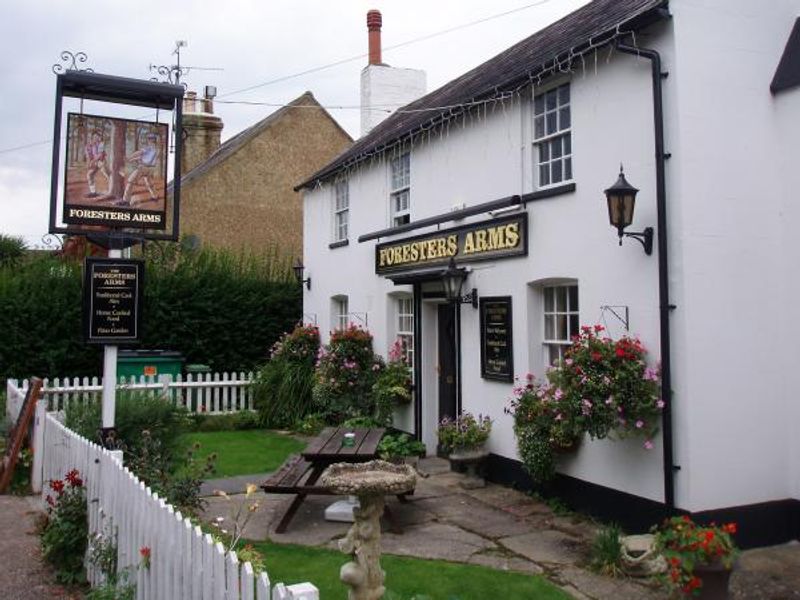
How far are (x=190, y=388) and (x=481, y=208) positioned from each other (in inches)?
320

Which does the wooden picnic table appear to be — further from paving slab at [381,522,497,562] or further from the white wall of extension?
the white wall of extension

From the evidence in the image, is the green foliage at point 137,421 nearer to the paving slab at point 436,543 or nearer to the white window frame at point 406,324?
the paving slab at point 436,543

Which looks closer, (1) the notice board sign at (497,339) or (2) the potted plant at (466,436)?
(1) the notice board sign at (497,339)

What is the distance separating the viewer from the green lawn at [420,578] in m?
5.38

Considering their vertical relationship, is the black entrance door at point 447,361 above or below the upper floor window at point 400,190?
below

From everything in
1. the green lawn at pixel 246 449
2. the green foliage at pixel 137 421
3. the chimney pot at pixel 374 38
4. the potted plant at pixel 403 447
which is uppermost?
the chimney pot at pixel 374 38

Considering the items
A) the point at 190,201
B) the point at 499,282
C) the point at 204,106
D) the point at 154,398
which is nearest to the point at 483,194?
the point at 499,282

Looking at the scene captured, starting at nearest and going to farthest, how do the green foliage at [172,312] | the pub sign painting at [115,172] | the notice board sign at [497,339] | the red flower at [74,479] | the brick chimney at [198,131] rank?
the red flower at [74,479] < the pub sign painting at [115,172] < the notice board sign at [497,339] < the green foliage at [172,312] < the brick chimney at [198,131]

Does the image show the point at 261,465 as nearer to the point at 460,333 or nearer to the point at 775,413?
the point at 460,333

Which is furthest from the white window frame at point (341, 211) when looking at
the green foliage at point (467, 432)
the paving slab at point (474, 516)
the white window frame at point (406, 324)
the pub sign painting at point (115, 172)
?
the paving slab at point (474, 516)

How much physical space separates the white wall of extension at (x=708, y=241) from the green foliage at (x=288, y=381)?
757cm

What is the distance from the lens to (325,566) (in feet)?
19.5

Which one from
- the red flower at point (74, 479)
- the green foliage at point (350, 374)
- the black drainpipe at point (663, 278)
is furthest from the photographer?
the green foliage at point (350, 374)

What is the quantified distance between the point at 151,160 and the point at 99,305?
1.70m
